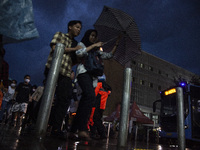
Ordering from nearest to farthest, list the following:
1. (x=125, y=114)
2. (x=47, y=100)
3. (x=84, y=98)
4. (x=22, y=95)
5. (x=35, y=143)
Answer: (x=35, y=143)
(x=47, y=100)
(x=125, y=114)
(x=84, y=98)
(x=22, y=95)

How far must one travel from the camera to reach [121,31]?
4613 millimetres

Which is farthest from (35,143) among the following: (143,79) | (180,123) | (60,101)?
(143,79)

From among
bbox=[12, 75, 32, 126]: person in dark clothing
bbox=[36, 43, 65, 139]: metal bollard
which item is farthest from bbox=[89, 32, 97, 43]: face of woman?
bbox=[12, 75, 32, 126]: person in dark clothing

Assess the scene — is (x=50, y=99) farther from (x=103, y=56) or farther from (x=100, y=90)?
(x=100, y=90)

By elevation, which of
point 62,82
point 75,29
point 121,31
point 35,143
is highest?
point 121,31

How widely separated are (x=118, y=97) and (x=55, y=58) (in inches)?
1230

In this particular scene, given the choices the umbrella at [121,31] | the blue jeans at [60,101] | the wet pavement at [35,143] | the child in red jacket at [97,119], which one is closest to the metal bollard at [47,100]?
the wet pavement at [35,143]

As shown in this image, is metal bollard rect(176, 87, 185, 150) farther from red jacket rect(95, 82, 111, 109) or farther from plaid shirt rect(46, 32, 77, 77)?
red jacket rect(95, 82, 111, 109)

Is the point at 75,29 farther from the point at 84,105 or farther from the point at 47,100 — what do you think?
the point at 47,100

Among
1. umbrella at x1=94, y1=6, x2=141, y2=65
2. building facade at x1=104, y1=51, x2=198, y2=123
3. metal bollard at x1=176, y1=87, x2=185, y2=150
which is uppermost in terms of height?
building facade at x1=104, y1=51, x2=198, y2=123

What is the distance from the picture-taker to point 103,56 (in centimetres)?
364

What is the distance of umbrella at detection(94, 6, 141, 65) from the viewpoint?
4578mm

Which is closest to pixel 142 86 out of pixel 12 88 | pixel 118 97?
pixel 118 97

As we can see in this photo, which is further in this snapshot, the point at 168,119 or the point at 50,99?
the point at 168,119
